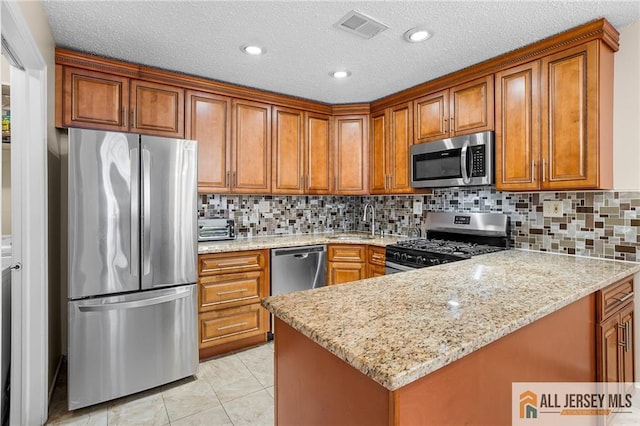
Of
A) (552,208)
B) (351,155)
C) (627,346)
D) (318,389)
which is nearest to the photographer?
(318,389)

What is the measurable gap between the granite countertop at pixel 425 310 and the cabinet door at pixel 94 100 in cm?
211

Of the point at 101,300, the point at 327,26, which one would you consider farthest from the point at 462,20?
the point at 101,300

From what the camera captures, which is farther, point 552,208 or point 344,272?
point 344,272

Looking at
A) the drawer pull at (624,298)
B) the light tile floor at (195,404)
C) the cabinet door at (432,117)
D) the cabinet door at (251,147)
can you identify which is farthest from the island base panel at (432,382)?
the cabinet door at (251,147)

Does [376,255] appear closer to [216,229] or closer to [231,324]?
[231,324]

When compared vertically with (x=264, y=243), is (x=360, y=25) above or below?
above

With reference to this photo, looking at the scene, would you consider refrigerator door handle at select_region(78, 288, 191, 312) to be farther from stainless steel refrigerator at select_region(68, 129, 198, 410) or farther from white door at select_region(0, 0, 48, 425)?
white door at select_region(0, 0, 48, 425)

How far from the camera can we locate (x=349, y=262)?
330 centimetres

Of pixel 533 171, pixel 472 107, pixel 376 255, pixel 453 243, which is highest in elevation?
pixel 472 107

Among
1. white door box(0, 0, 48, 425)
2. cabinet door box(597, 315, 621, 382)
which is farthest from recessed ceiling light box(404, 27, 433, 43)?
white door box(0, 0, 48, 425)

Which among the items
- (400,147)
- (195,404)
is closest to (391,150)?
(400,147)

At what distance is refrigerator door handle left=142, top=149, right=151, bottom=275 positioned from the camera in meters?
2.21

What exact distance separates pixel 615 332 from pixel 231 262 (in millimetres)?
2439

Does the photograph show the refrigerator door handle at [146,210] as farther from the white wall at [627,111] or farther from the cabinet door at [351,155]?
the white wall at [627,111]
